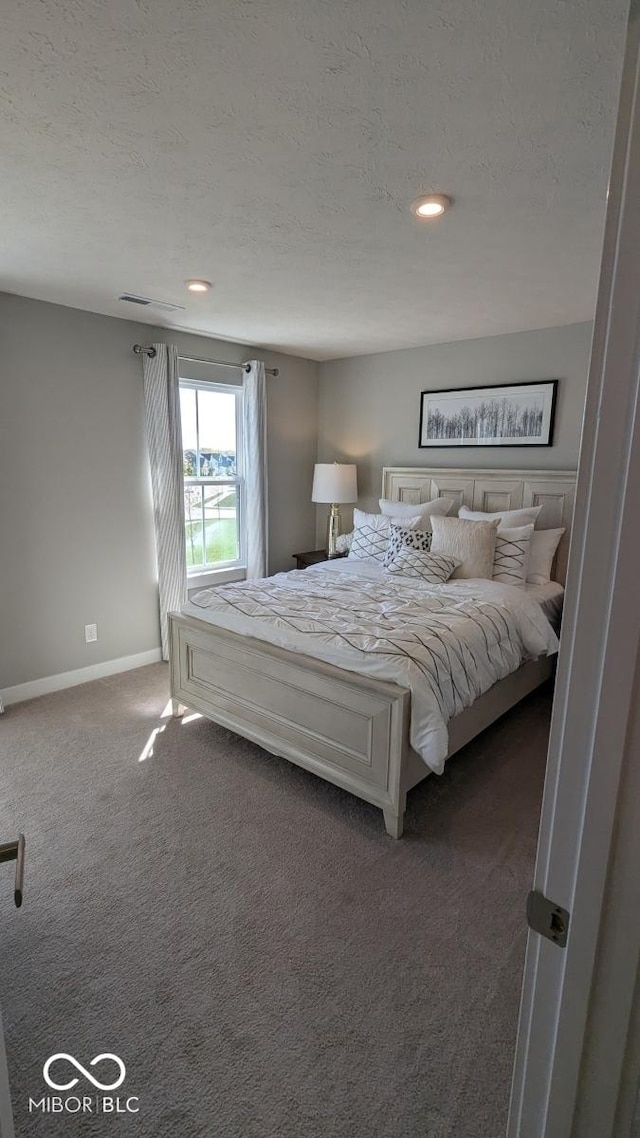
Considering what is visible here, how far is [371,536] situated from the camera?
161 inches

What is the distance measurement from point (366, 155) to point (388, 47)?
1.38 feet

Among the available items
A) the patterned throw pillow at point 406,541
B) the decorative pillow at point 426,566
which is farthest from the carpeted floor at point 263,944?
the patterned throw pillow at point 406,541

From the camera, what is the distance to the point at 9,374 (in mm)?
3070

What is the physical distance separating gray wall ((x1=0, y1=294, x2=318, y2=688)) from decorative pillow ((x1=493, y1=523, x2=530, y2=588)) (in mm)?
2495

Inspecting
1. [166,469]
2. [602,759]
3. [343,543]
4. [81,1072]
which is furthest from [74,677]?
[602,759]

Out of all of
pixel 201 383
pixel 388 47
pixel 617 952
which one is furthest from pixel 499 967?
pixel 201 383

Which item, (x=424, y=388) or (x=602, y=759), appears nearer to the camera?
(x=602, y=759)

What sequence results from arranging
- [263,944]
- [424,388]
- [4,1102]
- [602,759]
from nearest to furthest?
[602,759] → [4,1102] → [263,944] → [424,388]

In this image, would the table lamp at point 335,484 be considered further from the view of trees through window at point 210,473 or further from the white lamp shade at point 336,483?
the view of trees through window at point 210,473

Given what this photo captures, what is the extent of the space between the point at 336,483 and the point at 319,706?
254 cm

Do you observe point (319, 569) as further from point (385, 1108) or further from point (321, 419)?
point (385, 1108)

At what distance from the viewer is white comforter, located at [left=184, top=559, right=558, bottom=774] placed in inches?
83.8

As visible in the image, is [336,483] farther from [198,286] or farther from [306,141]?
[306,141]

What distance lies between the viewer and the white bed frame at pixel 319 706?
211 centimetres
